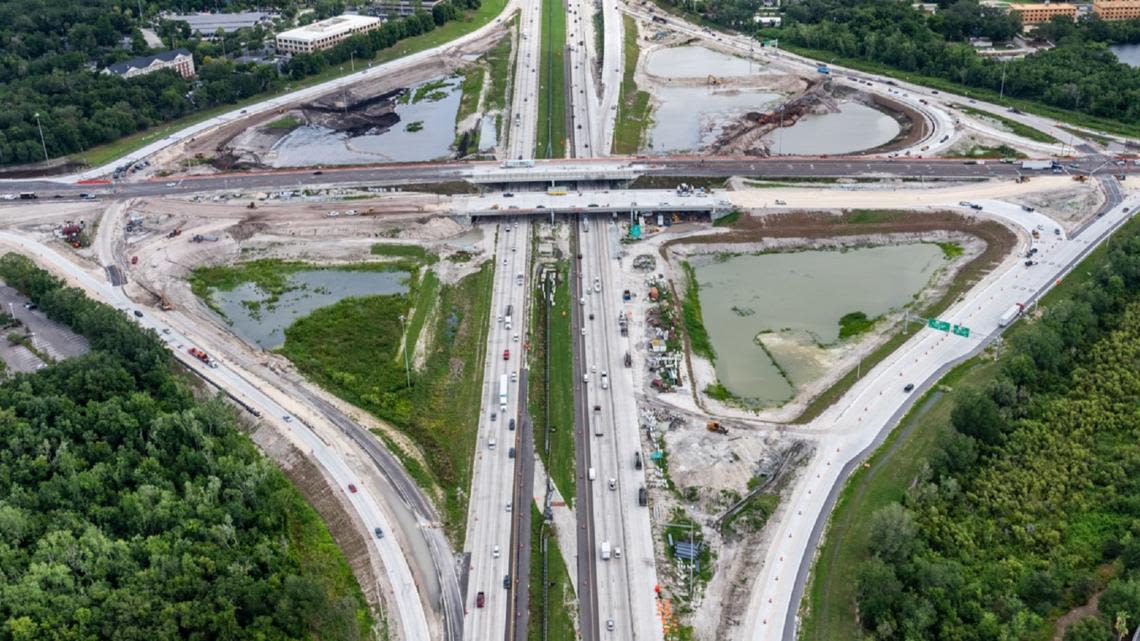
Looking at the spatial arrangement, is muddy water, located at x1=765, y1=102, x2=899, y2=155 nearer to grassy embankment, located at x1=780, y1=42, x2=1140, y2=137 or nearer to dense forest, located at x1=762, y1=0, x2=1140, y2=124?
grassy embankment, located at x1=780, y1=42, x2=1140, y2=137

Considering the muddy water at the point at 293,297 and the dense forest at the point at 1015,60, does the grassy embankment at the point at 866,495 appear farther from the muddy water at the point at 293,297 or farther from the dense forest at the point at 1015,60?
the dense forest at the point at 1015,60

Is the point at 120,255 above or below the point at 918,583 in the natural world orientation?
above

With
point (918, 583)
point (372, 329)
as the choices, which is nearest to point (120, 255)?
point (372, 329)

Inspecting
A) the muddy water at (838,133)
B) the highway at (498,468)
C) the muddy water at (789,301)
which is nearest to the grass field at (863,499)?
the muddy water at (789,301)

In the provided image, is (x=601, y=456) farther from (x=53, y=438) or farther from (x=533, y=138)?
(x=533, y=138)

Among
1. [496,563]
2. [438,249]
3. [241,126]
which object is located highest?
[241,126]

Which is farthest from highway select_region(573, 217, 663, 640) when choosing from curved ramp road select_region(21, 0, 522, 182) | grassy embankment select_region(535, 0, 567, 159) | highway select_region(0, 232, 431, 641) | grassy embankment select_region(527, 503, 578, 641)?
curved ramp road select_region(21, 0, 522, 182)

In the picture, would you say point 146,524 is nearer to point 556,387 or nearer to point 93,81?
point 556,387
